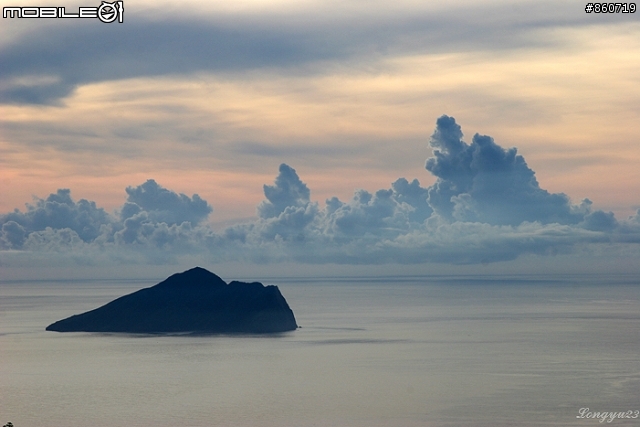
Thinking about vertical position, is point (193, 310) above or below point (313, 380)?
above

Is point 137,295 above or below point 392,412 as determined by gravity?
above

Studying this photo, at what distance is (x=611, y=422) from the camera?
89.2 meters

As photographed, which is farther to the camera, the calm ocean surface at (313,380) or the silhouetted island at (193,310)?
the silhouetted island at (193,310)

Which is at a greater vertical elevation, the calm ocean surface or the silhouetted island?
the silhouetted island

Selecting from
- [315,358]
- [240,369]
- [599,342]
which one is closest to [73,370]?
[240,369]

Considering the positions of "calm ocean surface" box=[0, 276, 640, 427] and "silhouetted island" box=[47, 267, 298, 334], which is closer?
"calm ocean surface" box=[0, 276, 640, 427]

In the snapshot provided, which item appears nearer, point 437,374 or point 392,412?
point 392,412

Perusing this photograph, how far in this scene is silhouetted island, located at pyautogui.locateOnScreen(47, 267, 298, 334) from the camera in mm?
179625

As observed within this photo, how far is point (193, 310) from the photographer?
18275 centimetres

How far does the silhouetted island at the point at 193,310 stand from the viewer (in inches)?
7072

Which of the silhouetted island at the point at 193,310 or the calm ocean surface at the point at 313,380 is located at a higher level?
the silhouetted island at the point at 193,310

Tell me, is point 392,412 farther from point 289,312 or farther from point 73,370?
point 289,312

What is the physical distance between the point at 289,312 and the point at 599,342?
69321mm

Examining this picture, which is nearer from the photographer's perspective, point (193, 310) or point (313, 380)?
point (313, 380)
